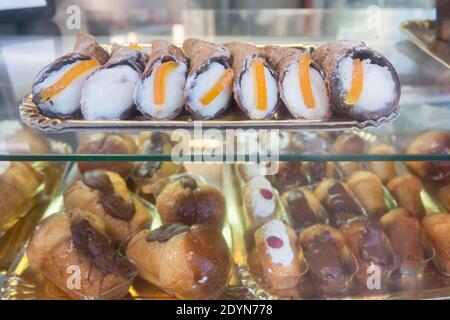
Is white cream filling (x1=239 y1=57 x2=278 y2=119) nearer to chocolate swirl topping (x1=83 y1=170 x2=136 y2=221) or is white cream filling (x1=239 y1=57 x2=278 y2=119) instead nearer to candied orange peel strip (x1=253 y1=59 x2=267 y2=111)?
candied orange peel strip (x1=253 y1=59 x2=267 y2=111)

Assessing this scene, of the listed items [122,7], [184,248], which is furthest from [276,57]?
[122,7]

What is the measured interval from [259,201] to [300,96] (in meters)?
0.44

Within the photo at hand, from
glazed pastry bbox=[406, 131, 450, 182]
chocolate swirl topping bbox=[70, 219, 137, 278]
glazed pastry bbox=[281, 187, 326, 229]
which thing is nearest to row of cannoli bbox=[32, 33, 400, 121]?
glazed pastry bbox=[406, 131, 450, 182]

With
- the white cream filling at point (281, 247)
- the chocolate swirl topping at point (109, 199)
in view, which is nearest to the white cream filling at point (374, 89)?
the white cream filling at point (281, 247)

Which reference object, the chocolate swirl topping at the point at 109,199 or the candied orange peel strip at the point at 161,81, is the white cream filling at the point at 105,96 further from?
the chocolate swirl topping at the point at 109,199

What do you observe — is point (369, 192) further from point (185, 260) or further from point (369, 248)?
point (185, 260)

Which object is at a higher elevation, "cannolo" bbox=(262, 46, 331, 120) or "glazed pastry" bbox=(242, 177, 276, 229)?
"cannolo" bbox=(262, 46, 331, 120)

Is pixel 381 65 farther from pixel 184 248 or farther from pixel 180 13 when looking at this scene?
pixel 180 13

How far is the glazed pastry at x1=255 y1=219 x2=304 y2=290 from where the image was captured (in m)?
1.14

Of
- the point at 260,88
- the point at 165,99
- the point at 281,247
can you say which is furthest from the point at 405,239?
the point at 165,99

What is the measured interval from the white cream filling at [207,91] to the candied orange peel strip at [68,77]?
212 mm

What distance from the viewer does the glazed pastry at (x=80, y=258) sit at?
108 centimetres

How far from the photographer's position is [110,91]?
929 millimetres
